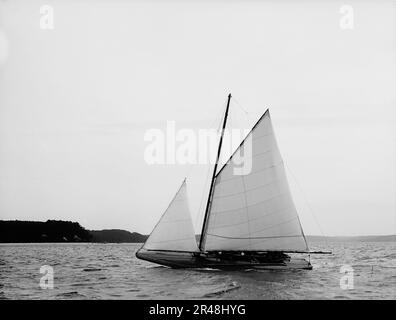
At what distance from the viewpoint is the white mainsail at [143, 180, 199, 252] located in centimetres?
3428

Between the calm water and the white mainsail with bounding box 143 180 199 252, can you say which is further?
the white mainsail with bounding box 143 180 199 252

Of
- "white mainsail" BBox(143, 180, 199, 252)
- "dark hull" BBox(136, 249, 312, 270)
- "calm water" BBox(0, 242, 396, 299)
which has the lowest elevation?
"calm water" BBox(0, 242, 396, 299)

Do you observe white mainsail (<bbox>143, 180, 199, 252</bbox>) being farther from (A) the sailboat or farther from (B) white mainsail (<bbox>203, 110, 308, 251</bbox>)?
(B) white mainsail (<bbox>203, 110, 308, 251</bbox>)

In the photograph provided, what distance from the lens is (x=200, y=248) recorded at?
35094 millimetres

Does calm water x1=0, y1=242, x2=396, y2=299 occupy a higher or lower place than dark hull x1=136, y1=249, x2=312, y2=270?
lower

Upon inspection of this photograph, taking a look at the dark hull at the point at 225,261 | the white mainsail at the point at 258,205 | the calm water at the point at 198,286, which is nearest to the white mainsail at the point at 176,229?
the dark hull at the point at 225,261

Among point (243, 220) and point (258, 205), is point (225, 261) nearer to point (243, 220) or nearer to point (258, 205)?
point (243, 220)

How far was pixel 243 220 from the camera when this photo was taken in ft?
110

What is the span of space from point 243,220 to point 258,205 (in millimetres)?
1679

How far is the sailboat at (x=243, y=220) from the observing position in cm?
3334

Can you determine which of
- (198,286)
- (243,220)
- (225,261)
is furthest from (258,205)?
(198,286)

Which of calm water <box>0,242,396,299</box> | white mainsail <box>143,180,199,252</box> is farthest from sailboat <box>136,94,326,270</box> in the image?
calm water <box>0,242,396,299</box>

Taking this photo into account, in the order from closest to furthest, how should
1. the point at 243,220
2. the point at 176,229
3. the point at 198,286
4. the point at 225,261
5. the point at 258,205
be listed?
the point at 198,286, the point at 258,205, the point at 243,220, the point at 176,229, the point at 225,261

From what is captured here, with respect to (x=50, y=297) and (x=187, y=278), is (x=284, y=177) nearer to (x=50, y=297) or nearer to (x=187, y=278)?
(x=187, y=278)
